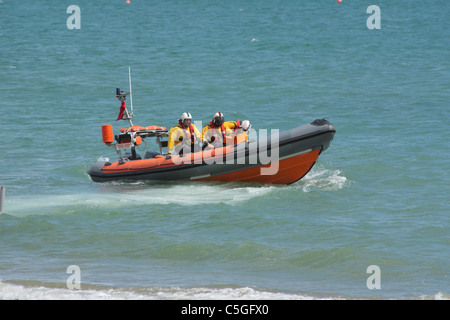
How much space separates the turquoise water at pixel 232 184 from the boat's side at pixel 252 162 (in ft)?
0.68

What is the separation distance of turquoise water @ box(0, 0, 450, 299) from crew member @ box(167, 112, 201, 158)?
585 mm

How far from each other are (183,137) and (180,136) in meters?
0.05

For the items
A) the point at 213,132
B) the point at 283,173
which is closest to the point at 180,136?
the point at 213,132

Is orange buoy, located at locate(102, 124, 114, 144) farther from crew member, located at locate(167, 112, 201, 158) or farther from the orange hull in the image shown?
the orange hull

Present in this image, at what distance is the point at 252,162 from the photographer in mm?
10594

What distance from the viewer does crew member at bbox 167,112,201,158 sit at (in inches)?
429

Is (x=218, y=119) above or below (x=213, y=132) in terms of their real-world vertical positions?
above

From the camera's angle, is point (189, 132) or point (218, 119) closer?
point (218, 119)

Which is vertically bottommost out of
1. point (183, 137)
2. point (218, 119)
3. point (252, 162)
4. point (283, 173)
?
point (283, 173)

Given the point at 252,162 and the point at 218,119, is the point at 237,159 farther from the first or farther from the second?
the point at 218,119

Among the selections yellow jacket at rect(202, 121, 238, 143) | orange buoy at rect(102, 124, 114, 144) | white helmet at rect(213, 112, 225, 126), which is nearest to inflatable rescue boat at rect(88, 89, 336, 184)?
orange buoy at rect(102, 124, 114, 144)

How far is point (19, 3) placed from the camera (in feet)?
138

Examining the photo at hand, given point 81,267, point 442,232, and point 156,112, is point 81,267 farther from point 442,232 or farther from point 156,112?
point 156,112

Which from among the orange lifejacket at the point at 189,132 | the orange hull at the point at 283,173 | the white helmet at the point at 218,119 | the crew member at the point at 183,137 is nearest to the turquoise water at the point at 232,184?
the orange hull at the point at 283,173
